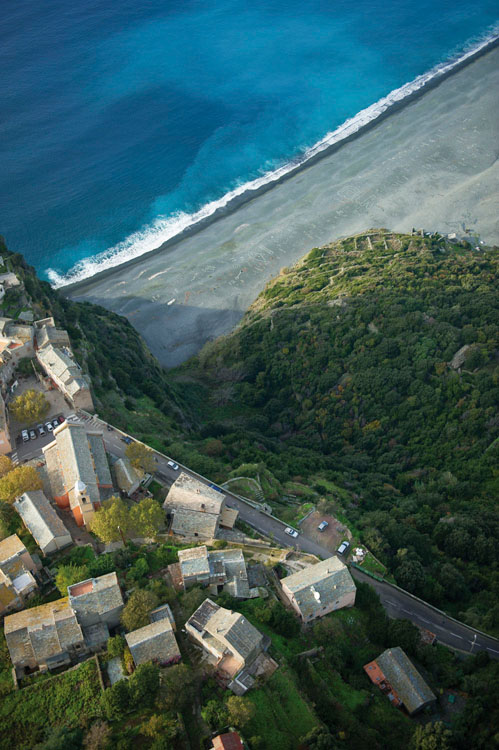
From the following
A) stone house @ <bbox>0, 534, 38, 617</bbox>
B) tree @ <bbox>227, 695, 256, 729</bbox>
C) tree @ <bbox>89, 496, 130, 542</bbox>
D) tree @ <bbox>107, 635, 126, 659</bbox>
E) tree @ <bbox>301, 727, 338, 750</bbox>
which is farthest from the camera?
tree @ <bbox>89, 496, 130, 542</bbox>

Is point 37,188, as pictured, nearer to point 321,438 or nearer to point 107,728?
point 321,438

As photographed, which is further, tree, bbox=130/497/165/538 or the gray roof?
tree, bbox=130/497/165/538

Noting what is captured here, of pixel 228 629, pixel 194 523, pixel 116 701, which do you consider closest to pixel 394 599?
pixel 194 523

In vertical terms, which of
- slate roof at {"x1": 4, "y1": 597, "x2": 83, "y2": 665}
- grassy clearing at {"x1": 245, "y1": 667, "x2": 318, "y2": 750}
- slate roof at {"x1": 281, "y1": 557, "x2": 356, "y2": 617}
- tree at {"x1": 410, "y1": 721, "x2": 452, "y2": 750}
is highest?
slate roof at {"x1": 4, "y1": 597, "x2": 83, "y2": 665}

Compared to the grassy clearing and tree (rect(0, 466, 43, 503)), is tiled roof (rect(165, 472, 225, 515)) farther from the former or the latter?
the grassy clearing

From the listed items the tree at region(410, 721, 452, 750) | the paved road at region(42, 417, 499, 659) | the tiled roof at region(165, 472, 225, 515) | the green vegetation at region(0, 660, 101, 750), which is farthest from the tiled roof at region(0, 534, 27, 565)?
the tree at region(410, 721, 452, 750)

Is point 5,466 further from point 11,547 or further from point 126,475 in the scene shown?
point 126,475
